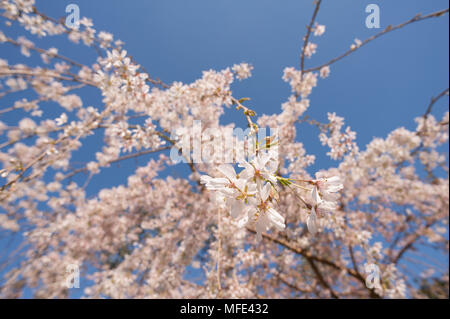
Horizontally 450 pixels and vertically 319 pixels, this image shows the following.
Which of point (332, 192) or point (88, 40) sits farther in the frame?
point (88, 40)

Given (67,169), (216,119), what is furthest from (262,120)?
(67,169)

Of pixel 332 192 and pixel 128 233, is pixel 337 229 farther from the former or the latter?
pixel 128 233

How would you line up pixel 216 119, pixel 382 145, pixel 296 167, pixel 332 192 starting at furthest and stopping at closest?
pixel 216 119 < pixel 382 145 < pixel 296 167 < pixel 332 192

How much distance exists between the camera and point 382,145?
446 centimetres

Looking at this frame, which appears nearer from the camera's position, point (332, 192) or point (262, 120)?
point (332, 192)

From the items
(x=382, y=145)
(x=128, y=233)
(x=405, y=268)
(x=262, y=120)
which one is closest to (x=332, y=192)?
(x=262, y=120)

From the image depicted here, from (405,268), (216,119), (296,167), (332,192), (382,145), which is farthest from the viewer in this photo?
(405,268)

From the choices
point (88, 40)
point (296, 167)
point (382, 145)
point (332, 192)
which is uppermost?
point (88, 40)

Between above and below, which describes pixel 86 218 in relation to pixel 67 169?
below

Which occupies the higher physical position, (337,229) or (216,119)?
(216,119)

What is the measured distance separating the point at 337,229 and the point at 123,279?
4.32 m

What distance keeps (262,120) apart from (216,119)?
118 cm

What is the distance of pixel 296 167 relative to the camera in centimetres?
404
